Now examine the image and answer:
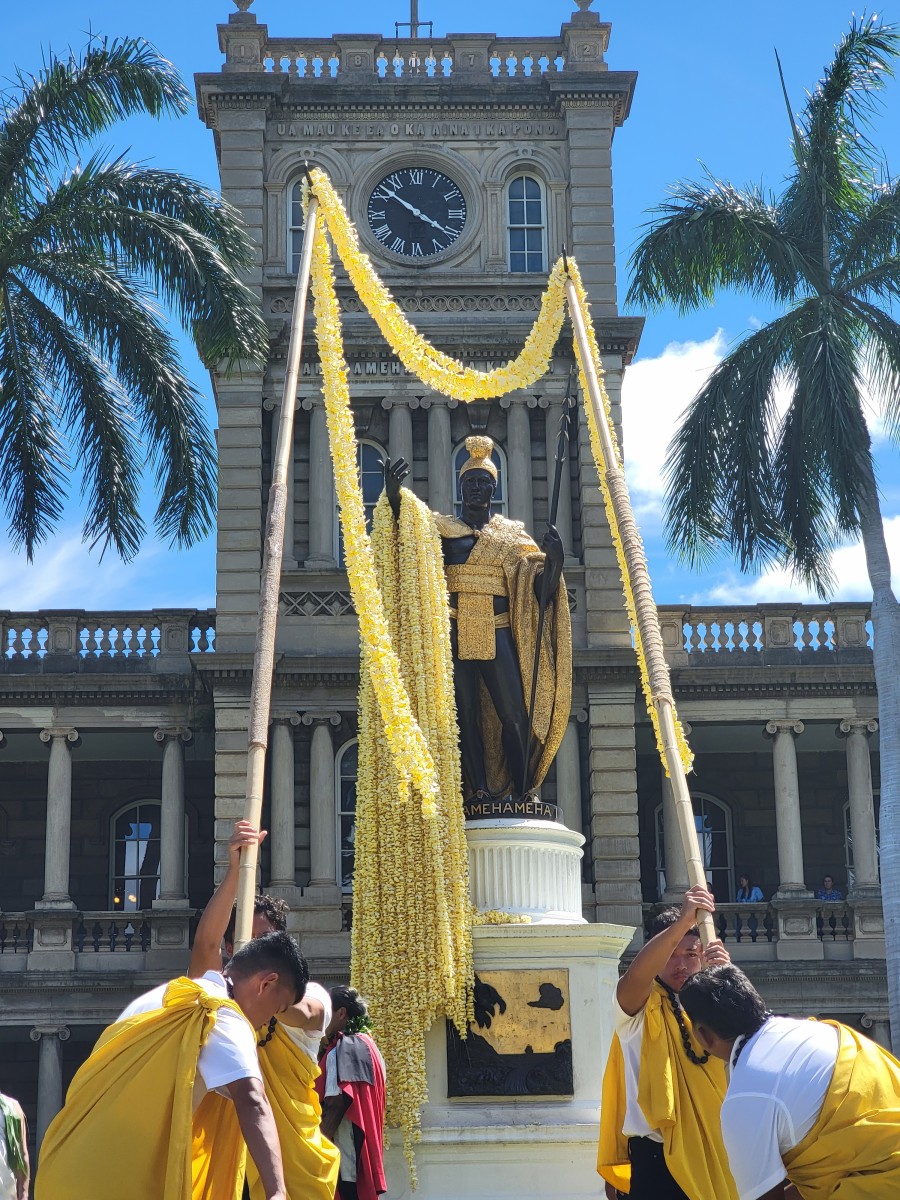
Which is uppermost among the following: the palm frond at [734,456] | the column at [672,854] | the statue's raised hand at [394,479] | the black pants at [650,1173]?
the palm frond at [734,456]

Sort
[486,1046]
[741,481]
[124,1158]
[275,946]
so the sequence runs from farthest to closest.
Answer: [741,481] < [486,1046] < [275,946] < [124,1158]

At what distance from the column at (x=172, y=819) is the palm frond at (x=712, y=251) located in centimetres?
1007

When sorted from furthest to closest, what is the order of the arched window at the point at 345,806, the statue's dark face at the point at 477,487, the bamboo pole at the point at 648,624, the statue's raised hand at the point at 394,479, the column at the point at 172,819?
1. the column at the point at 172,819
2. the arched window at the point at 345,806
3. the statue's dark face at the point at 477,487
4. the statue's raised hand at the point at 394,479
5. the bamboo pole at the point at 648,624

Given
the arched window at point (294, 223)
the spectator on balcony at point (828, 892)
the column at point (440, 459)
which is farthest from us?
the arched window at point (294, 223)

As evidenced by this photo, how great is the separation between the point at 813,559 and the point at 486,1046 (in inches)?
459

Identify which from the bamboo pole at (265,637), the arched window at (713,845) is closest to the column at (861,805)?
the arched window at (713,845)

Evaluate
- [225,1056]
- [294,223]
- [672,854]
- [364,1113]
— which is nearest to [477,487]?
[364,1113]

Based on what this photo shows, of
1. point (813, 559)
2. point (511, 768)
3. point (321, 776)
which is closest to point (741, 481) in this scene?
point (813, 559)

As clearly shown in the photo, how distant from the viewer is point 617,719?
26953mm

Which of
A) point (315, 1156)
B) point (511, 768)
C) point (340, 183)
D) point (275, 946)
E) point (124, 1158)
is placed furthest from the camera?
point (340, 183)

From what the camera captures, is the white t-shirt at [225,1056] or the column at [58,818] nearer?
the white t-shirt at [225,1056]

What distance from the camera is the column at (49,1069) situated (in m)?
25.4

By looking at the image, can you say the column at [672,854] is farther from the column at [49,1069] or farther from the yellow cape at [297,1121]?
the yellow cape at [297,1121]

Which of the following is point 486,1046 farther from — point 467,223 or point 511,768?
point 467,223
